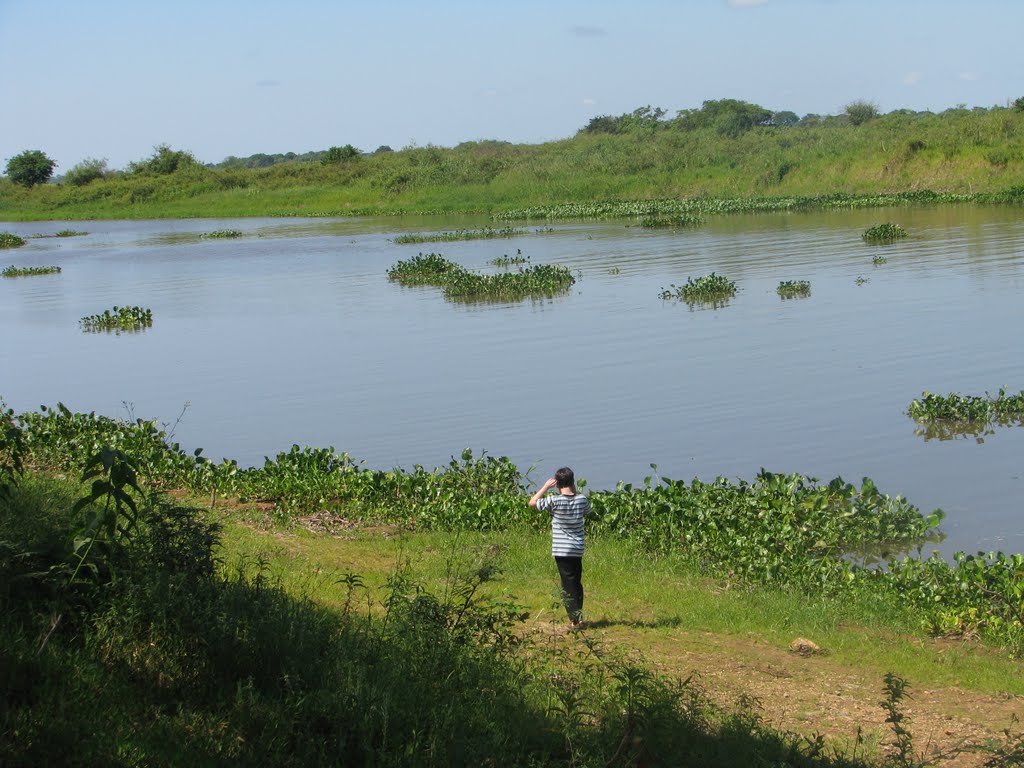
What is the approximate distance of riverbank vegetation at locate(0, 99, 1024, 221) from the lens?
57.4m

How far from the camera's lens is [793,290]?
27.8 m

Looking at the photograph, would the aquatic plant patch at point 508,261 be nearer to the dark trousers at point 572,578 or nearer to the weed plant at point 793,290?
the weed plant at point 793,290

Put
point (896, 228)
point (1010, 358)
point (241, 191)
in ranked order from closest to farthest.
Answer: point (1010, 358) → point (896, 228) → point (241, 191)

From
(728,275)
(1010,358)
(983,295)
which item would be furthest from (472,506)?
(728,275)

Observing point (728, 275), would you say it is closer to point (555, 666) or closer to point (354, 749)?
point (555, 666)

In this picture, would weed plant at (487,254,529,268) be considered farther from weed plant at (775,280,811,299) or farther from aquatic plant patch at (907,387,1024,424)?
aquatic plant patch at (907,387,1024,424)

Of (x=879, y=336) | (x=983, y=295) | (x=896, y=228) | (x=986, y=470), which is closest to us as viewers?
(x=986, y=470)

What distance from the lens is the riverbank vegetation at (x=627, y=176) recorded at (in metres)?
57.4

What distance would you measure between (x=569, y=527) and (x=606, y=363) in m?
12.0

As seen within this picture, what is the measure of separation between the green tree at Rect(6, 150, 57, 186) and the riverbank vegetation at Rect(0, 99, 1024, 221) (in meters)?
2.56

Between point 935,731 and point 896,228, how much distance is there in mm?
34886

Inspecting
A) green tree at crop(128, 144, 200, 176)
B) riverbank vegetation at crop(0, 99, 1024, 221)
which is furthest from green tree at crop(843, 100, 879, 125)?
green tree at crop(128, 144, 200, 176)

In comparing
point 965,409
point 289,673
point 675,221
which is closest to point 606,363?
point 965,409

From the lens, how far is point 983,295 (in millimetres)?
25906
